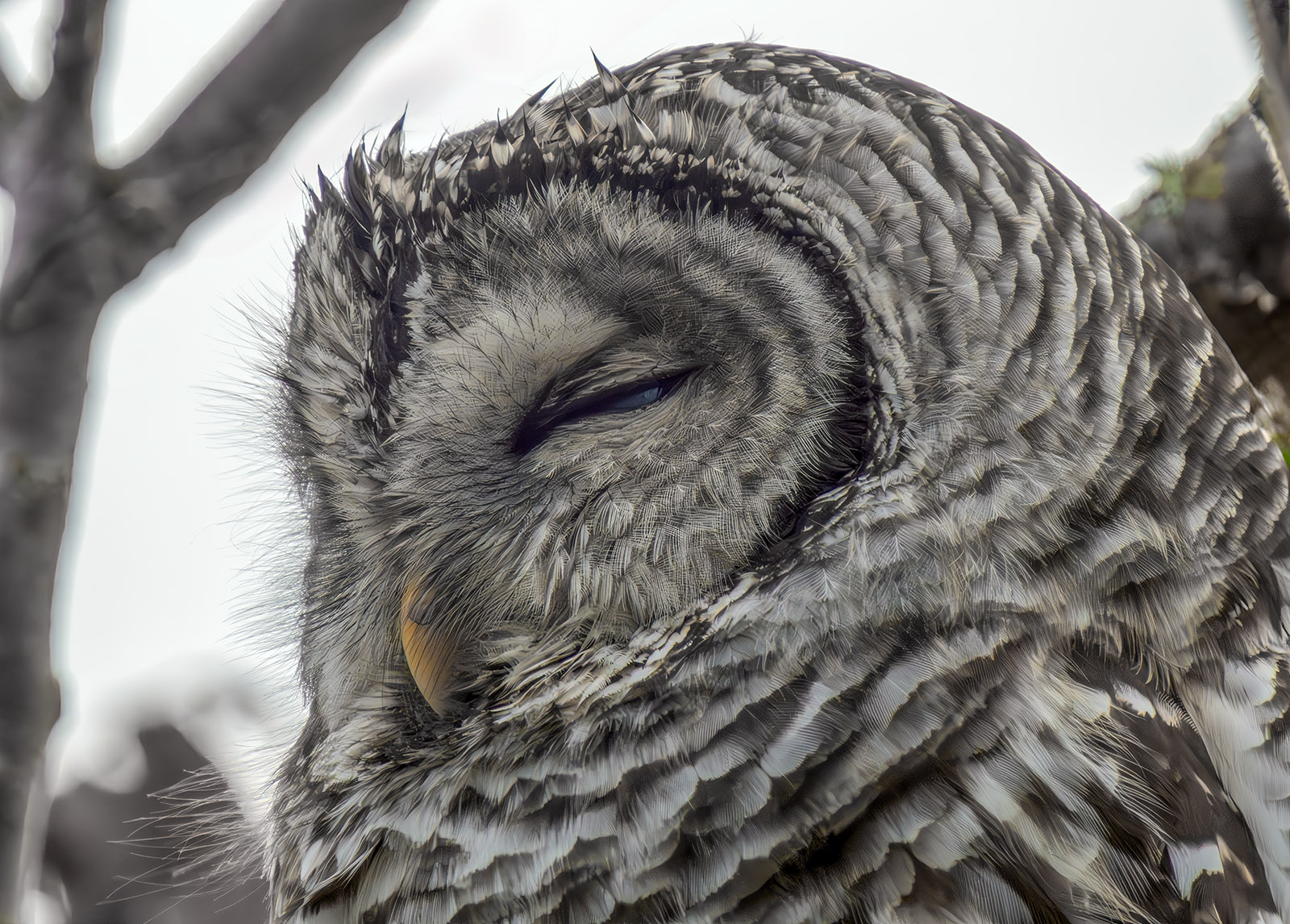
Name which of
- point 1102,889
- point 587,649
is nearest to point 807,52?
point 587,649

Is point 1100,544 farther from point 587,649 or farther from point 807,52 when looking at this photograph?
point 807,52

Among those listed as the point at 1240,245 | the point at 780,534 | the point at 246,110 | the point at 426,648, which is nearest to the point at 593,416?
the point at 780,534

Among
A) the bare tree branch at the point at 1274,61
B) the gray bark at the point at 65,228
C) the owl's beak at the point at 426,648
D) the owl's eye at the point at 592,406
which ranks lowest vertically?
the owl's beak at the point at 426,648

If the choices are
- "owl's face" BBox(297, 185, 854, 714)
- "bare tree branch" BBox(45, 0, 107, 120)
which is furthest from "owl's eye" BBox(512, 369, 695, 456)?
"bare tree branch" BBox(45, 0, 107, 120)

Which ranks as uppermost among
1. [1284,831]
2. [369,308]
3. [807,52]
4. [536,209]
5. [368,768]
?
[807,52]

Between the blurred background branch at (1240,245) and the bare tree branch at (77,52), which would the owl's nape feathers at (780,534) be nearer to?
the bare tree branch at (77,52)

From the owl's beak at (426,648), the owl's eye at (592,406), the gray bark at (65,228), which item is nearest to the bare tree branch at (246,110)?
the gray bark at (65,228)
